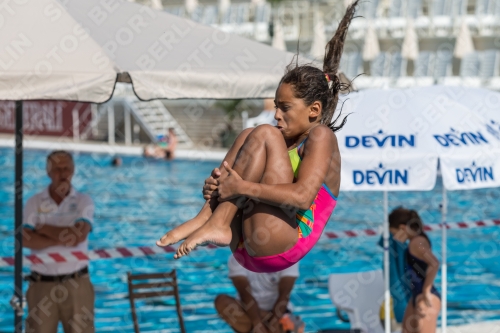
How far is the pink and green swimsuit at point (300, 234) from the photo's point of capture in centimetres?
368

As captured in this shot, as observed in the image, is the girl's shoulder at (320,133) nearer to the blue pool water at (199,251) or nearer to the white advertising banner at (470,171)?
the white advertising banner at (470,171)

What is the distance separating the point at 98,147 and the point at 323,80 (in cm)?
2721

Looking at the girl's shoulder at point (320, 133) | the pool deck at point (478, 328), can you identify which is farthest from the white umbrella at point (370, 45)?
the girl's shoulder at point (320, 133)

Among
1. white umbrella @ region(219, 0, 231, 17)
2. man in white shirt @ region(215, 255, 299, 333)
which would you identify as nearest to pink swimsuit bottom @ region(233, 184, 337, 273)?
man in white shirt @ region(215, 255, 299, 333)

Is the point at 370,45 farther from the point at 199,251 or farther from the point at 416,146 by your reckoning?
the point at 416,146

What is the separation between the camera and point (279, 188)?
11.5 feet

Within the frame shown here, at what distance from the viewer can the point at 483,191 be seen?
19.9m

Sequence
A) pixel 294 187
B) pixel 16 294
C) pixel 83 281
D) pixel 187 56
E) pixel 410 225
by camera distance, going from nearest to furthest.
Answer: pixel 294 187 < pixel 187 56 < pixel 16 294 < pixel 83 281 < pixel 410 225

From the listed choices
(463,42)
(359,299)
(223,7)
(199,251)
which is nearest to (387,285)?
(359,299)

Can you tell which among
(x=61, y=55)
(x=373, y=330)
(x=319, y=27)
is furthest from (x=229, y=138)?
(x=61, y=55)

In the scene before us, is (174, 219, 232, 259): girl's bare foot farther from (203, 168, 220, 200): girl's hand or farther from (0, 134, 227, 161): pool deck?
(0, 134, 227, 161): pool deck

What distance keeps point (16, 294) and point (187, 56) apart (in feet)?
6.72

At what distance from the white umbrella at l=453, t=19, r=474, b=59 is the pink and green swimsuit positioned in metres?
26.8

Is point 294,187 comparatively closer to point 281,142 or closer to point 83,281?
point 281,142
